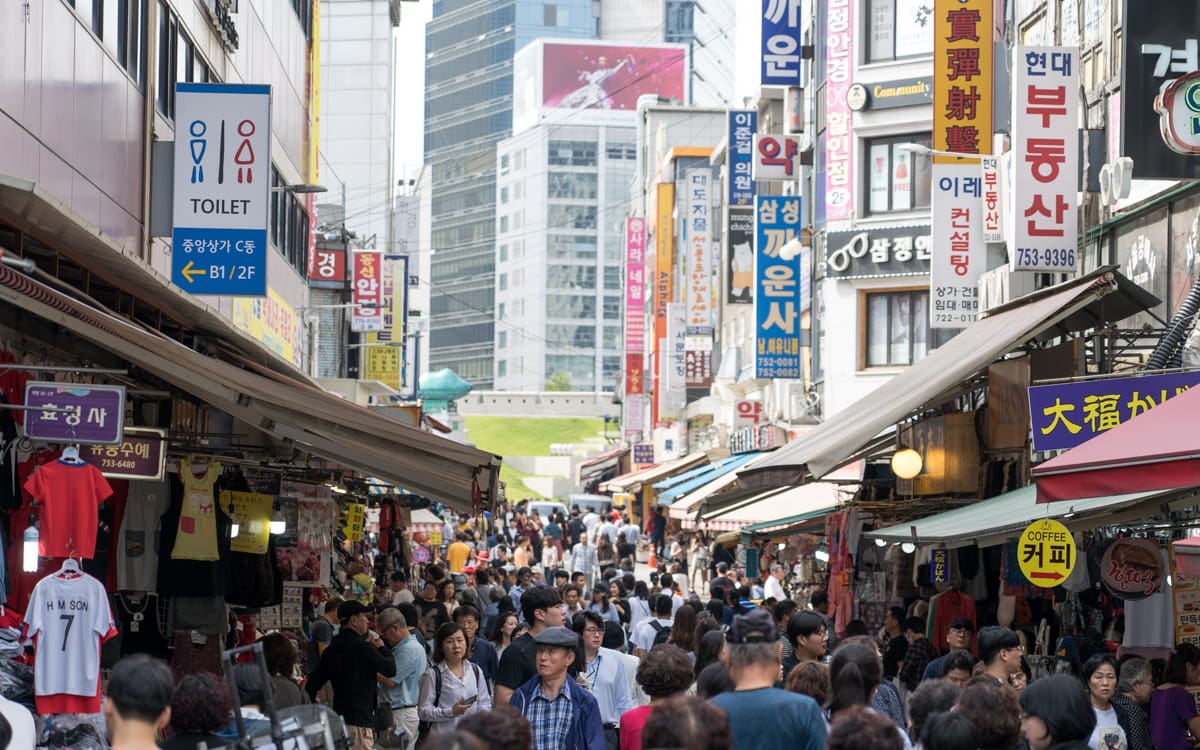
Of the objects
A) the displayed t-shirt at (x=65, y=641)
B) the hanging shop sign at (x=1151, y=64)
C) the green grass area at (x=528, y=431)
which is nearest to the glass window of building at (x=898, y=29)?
the hanging shop sign at (x=1151, y=64)

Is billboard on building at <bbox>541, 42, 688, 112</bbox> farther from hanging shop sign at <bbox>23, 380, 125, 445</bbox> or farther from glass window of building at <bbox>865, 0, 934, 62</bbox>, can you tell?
hanging shop sign at <bbox>23, 380, 125, 445</bbox>

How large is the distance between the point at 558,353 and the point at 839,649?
138 meters

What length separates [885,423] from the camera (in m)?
11.9

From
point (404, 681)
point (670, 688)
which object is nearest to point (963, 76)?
point (404, 681)

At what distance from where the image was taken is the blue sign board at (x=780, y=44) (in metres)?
32.7

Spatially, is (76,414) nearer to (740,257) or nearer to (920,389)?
(920,389)

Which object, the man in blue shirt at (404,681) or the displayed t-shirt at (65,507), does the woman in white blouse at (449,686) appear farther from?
the displayed t-shirt at (65,507)

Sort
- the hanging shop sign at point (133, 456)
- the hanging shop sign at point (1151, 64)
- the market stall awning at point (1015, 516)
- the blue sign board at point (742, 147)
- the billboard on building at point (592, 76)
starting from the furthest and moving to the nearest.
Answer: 1. the billboard on building at point (592, 76)
2. the blue sign board at point (742, 147)
3. the hanging shop sign at point (1151, 64)
4. the market stall awning at point (1015, 516)
5. the hanging shop sign at point (133, 456)

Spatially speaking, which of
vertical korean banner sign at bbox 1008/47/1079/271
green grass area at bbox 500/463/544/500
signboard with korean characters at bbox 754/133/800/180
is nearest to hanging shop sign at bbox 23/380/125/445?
vertical korean banner sign at bbox 1008/47/1079/271

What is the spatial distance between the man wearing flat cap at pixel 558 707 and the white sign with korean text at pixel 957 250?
12646 millimetres

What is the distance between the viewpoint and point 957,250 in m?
19.8

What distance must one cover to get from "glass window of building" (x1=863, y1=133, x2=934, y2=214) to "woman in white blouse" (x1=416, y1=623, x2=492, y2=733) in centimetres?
2109

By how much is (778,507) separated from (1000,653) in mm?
11658

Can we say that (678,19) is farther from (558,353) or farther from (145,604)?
(145,604)
